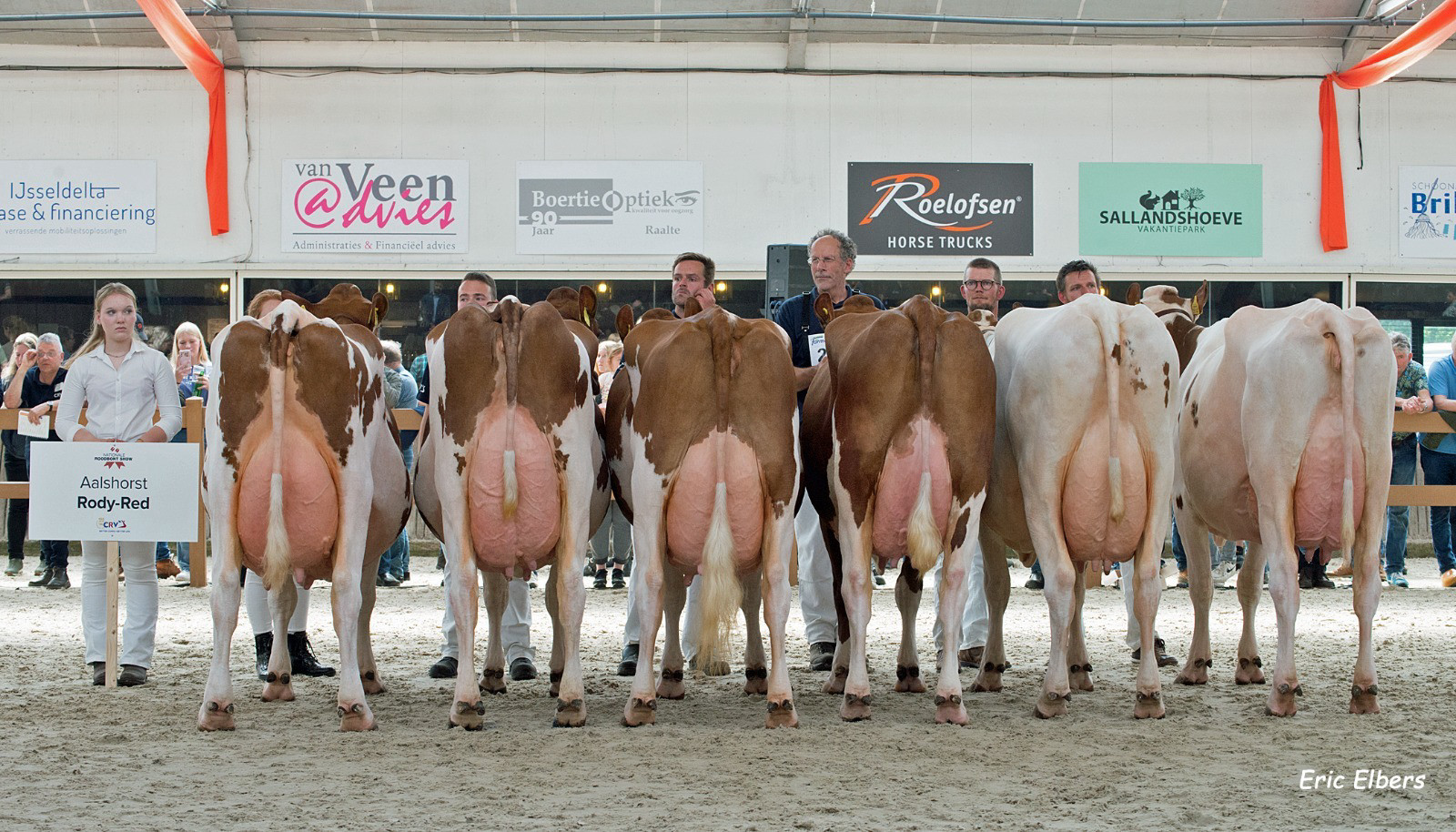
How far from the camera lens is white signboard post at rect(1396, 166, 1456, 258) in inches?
603

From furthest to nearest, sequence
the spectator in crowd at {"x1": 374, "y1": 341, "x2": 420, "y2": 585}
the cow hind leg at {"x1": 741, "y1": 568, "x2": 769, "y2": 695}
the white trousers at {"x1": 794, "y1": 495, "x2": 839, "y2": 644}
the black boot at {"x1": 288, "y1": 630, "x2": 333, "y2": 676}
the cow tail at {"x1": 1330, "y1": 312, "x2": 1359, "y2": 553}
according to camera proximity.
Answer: the spectator in crowd at {"x1": 374, "y1": 341, "x2": 420, "y2": 585}
the white trousers at {"x1": 794, "y1": 495, "x2": 839, "y2": 644}
the black boot at {"x1": 288, "y1": 630, "x2": 333, "y2": 676}
the cow hind leg at {"x1": 741, "y1": 568, "x2": 769, "y2": 695}
the cow tail at {"x1": 1330, "y1": 312, "x2": 1359, "y2": 553}

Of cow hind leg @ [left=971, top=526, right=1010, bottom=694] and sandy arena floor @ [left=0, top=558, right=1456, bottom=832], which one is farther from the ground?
cow hind leg @ [left=971, top=526, right=1010, bottom=694]

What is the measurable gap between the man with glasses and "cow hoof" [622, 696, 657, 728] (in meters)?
1.84

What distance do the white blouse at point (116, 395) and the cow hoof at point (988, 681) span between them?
427cm

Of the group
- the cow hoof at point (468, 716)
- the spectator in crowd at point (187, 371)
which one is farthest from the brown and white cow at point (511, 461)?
the spectator in crowd at point (187, 371)

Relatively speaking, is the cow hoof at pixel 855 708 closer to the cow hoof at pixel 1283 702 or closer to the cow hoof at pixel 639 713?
the cow hoof at pixel 639 713

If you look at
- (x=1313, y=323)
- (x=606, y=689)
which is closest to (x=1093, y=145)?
(x=1313, y=323)

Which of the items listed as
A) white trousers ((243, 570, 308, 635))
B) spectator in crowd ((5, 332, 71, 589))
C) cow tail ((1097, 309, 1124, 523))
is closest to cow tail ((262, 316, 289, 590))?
white trousers ((243, 570, 308, 635))

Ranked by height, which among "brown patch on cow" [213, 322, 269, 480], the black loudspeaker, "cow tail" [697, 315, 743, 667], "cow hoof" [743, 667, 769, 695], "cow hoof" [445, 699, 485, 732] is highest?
the black loudspeaker

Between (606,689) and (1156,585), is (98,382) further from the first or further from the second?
(1156,585)

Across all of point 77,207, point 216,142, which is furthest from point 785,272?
point 77,207

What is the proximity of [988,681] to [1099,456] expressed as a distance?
1.39 meters

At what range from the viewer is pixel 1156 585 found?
18.4ft

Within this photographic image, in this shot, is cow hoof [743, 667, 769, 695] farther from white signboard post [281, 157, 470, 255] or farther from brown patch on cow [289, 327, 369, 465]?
white signboard post [281, 157, 470, 255]
